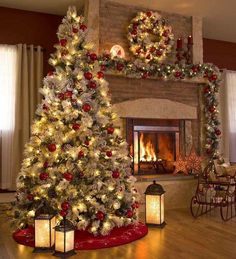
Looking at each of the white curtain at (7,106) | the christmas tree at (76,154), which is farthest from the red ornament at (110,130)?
the white curtain at (7,106)

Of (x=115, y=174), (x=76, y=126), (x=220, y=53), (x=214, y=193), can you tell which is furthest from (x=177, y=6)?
(x=115, y=174)

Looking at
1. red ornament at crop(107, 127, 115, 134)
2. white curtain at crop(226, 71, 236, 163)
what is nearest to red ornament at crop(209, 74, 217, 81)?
white curtain at crop(226, 71, 236, 163)

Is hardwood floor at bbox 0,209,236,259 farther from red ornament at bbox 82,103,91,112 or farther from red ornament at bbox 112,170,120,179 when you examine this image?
red ornament at bbox 82,103,91,112

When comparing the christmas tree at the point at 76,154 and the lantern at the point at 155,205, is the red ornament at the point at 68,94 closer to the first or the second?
→ the christmas tree at the point at 76,154

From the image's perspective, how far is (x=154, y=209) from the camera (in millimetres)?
4422

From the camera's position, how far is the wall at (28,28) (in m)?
6.10

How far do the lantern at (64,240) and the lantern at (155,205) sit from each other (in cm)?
134

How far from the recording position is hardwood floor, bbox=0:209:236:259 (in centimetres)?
336

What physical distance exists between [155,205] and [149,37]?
10.2ft

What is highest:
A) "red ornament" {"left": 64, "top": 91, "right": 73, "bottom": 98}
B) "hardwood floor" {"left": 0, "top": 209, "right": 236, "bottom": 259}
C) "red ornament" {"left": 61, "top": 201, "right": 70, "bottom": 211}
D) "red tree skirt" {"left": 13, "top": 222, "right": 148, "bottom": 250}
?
"red ornament" {"left": 64, "top": 91, "right": 73, "bottom": 98}

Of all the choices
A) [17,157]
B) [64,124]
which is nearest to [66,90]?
[64,124]

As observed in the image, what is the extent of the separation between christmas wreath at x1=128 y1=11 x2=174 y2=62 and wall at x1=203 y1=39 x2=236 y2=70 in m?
2.04

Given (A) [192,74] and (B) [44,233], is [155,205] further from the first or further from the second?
(A) [192,74]

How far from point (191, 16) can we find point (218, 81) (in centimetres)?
134
